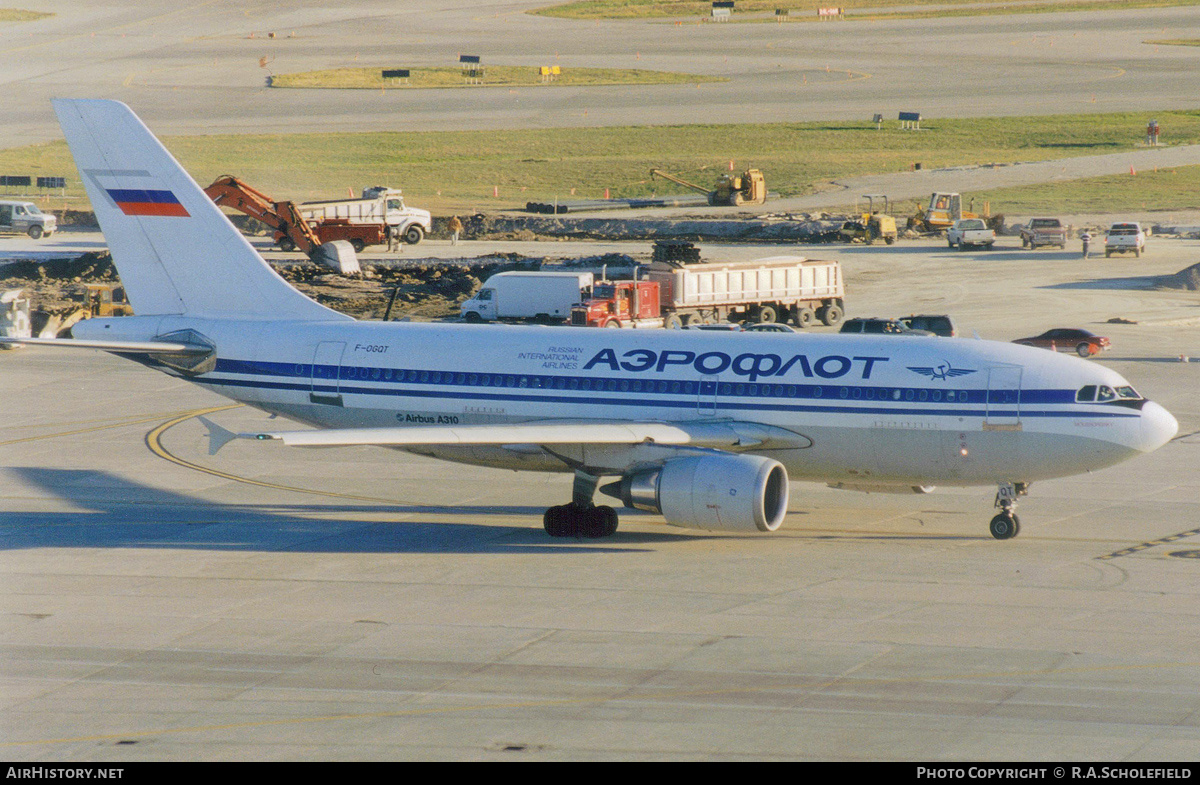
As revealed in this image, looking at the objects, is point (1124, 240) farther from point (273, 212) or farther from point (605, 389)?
point (605, 389)

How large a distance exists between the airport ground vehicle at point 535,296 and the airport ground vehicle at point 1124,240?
44031mm

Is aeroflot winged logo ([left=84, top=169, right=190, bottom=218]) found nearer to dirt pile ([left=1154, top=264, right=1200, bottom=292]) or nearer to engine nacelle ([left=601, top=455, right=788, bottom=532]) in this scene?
engine nacelle ([left=601, top=455, right=788, bottom=532])

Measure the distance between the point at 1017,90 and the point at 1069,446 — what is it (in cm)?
13718

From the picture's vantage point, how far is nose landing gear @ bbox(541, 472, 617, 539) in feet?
120

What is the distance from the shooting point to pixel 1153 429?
3456cm

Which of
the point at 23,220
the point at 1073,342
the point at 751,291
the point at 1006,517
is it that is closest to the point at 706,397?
the point at 1006,517

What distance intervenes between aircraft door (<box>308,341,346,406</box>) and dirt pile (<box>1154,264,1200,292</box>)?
62.3 m

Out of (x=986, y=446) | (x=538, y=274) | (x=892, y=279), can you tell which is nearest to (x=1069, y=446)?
(x=986, y=446)

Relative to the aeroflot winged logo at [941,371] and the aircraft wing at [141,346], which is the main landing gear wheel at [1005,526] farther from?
the aircraft wing at [141,346]

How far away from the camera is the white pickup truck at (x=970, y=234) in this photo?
10331cm

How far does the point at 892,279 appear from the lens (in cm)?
9094

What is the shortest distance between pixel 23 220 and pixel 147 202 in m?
74.0
